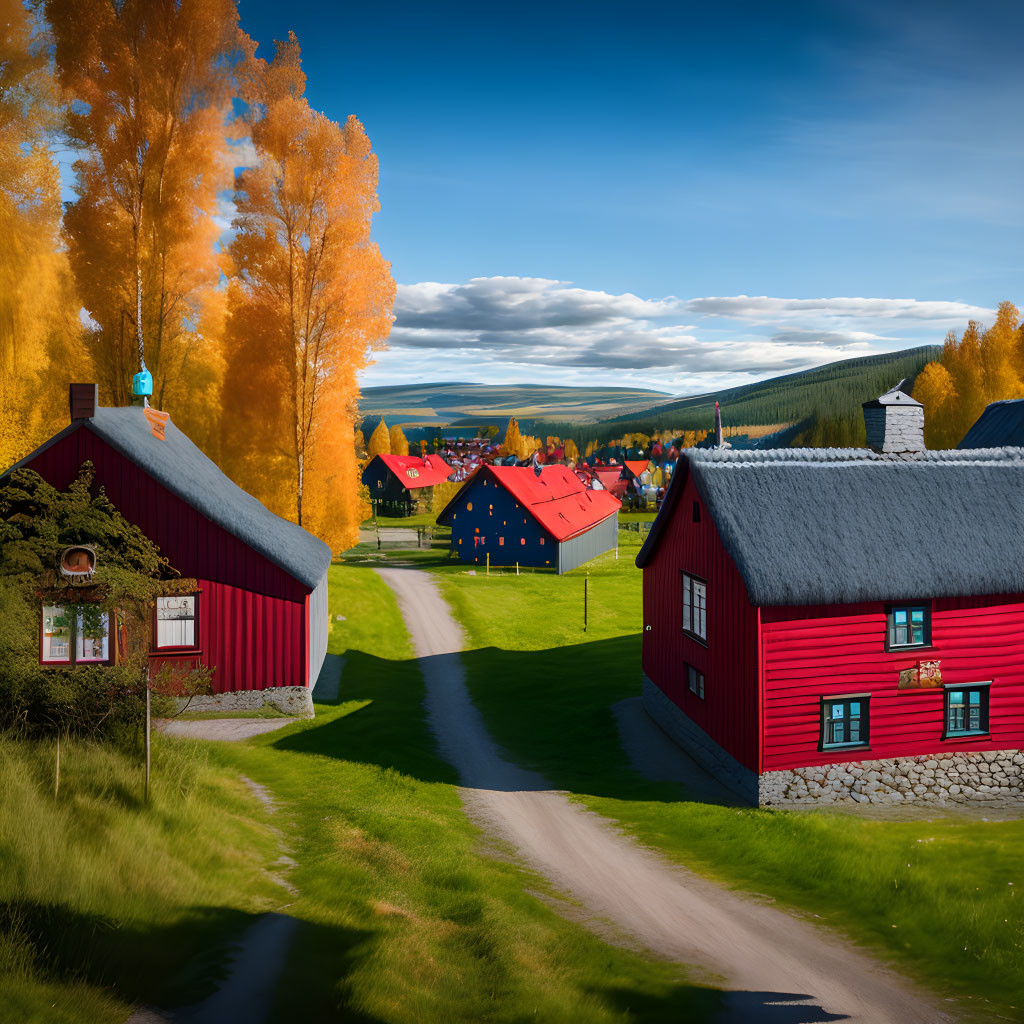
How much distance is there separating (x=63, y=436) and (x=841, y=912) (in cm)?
2165

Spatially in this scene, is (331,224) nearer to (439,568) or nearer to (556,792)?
(556,792)

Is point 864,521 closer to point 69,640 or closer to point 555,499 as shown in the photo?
point 69,640

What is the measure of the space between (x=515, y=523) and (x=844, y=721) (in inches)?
1574

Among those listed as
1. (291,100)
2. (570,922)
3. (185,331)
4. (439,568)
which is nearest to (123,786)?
(570,922)

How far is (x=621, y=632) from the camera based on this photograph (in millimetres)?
38031

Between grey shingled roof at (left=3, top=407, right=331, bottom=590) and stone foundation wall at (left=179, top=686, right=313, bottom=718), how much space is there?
131 inches

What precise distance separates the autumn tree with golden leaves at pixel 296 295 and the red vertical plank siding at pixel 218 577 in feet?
29.4

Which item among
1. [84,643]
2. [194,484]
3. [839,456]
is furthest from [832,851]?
[84,643]

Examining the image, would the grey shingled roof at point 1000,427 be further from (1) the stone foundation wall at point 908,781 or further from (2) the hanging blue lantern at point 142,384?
(2) the hanging blue lantern at point 142,384

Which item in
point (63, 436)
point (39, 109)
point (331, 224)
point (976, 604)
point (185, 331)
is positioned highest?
point (39, 109)

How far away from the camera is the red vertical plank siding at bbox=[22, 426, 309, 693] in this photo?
2144 centimetres

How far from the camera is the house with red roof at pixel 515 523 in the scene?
56.6 m

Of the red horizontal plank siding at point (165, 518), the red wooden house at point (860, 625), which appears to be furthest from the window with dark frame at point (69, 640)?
the red wooden house at point (860, 625)

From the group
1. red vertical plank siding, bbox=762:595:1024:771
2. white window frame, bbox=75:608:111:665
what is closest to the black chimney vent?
white window frame, bbox=75:608:111:665
